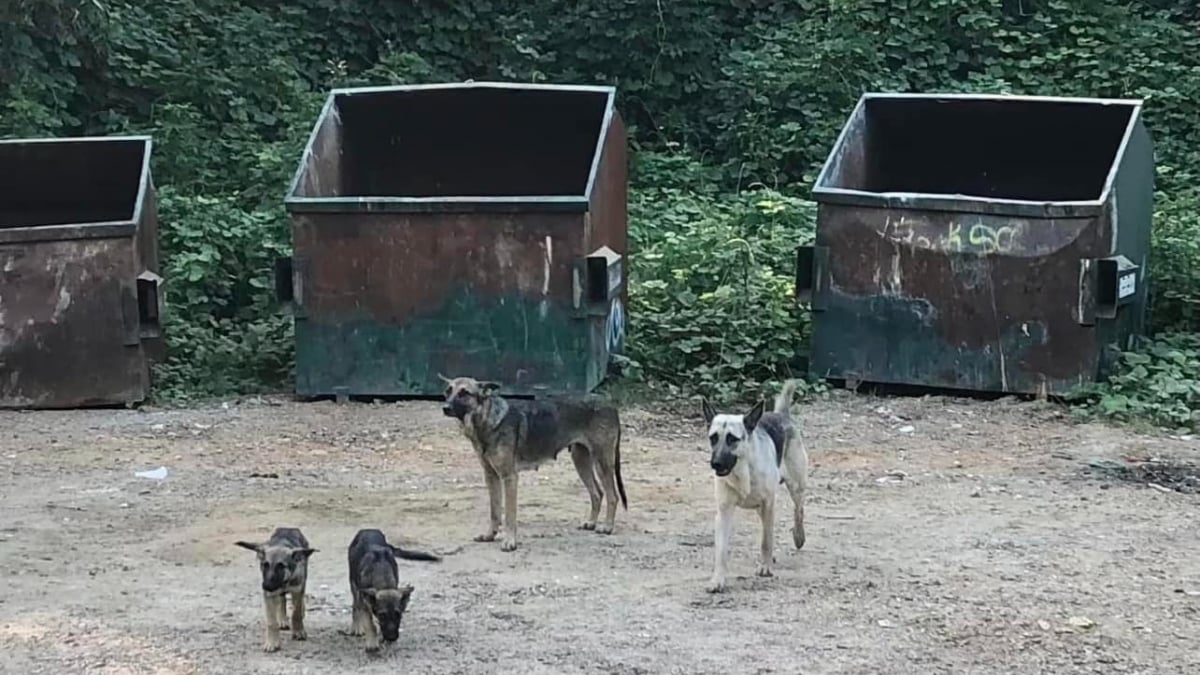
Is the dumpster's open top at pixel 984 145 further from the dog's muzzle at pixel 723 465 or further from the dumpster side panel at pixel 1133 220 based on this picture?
the dog's muzzle at pixel 723 465

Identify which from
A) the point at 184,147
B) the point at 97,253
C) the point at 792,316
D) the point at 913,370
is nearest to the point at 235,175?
the point at 184,147

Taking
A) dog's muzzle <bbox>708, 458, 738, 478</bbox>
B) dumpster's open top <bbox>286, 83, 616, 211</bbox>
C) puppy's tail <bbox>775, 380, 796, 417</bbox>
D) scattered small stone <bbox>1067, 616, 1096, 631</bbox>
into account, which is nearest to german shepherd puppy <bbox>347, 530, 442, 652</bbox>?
dog's muzzle <bbox>708, 458, 738, 478</bbox>

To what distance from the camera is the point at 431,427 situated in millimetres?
9273

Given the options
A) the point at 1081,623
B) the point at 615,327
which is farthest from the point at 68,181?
the point at 1081,623

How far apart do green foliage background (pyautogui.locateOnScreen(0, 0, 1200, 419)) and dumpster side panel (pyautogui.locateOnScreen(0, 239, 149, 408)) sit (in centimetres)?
93

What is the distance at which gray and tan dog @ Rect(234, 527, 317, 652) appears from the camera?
5.41 metres

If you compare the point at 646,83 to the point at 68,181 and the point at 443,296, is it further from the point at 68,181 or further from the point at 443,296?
the point at 443,296

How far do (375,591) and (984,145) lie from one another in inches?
293

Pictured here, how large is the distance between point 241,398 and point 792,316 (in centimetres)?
338

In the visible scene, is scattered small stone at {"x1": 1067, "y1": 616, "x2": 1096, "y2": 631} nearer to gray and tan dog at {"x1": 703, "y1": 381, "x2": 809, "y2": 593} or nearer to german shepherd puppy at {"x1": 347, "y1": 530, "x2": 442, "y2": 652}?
gray and tan dog at {"x1": 703, "y1": 381, "x2": 809, "y2": 593}

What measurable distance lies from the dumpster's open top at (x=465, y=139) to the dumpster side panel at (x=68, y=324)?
6.53ft

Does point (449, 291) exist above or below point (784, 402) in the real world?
above

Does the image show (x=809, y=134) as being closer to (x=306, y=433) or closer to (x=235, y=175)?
(x=235, y=175)

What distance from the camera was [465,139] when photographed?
1185cm
